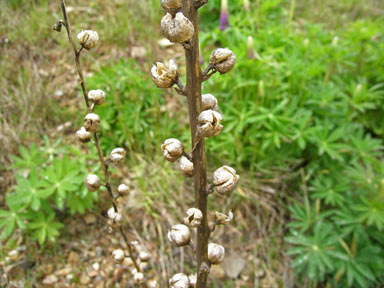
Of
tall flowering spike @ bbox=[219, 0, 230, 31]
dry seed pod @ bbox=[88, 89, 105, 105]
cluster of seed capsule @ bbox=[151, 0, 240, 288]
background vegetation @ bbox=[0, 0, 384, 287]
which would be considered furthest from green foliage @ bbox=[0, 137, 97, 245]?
tall flowering spike @ bbox=[219, 0, 230, 31]

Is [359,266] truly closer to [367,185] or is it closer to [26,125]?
[367,185]

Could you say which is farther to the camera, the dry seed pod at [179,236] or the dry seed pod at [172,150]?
the dry seed pod at [179,236]

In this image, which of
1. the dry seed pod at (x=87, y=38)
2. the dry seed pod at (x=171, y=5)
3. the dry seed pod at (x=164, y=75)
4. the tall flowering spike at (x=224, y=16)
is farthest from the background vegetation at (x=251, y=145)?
the dry seed pod at (x=171, y=5)

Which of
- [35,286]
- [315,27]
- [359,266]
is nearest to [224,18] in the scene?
[315,27]

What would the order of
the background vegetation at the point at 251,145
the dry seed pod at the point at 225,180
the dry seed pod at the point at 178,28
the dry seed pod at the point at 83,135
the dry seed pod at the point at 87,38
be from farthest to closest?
the background vegetation at the point at 251,145
the dry seed pod at the point at 83,135
the dry seed pod at the point at 87,38
the dry seed pod at the point at 225,180
the dry seed pod at the point at 178,28

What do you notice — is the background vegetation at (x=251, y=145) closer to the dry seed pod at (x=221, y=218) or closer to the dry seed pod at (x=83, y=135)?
the dry seed pod at (x=83, y=135)

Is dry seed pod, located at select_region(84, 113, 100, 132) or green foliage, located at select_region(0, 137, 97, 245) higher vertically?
dry seed pod, located at select_region(84, 113, 100, 132)

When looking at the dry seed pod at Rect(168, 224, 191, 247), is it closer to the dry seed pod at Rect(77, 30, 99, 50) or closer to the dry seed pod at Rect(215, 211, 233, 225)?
the dry seed pod at Rect(215, 211, 233, 225)
